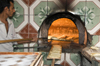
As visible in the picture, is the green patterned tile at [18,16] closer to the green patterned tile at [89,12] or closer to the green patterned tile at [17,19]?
the green patterned tile at [17,19]

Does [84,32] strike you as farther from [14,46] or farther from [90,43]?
[14,46]

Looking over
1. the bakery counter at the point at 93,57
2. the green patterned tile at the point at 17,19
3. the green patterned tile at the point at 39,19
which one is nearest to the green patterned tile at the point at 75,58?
the bakery counter at the point at 93,57

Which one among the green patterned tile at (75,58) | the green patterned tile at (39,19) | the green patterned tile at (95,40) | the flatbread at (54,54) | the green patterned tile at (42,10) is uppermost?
the green patterned tile at (42,10)

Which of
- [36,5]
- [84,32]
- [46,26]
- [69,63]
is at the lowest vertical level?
[69,63]

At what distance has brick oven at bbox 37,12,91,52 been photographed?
2910 millimetres

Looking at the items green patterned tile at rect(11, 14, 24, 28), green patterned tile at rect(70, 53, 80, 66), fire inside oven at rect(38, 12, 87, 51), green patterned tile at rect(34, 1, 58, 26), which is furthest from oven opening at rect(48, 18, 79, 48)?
green patterned tile at rect(11, 14, 24, 28)

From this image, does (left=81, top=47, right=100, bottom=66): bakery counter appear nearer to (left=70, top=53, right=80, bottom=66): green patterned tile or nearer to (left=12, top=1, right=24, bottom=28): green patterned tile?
(left=70, top=53, right=80, bottom=66): green patterned tile

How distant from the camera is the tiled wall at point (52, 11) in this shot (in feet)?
8.85

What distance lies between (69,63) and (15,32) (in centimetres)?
161

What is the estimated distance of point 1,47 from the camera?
2318 millimetres

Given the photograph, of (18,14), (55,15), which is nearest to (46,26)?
(55,15)

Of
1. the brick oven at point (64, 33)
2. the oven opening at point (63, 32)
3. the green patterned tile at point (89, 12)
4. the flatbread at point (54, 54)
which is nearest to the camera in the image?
the flatbread at point (54, 54)

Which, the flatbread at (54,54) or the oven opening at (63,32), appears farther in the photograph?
the oven opening at (63,32)

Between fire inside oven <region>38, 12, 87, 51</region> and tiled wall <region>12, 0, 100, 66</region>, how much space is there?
7.8 inches
